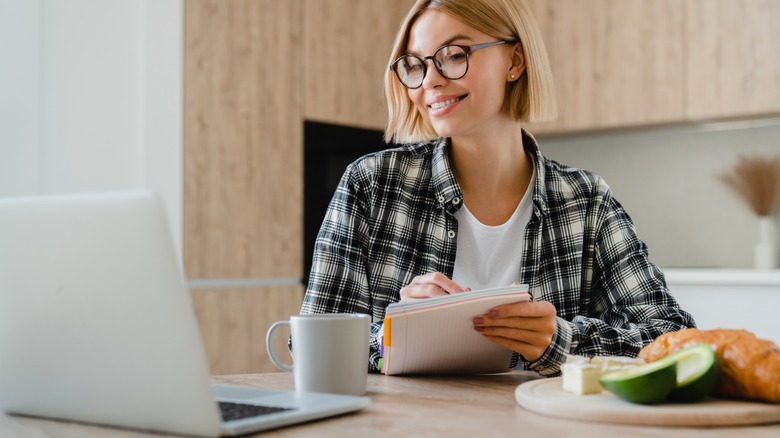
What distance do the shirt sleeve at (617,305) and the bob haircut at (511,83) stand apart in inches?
10.1

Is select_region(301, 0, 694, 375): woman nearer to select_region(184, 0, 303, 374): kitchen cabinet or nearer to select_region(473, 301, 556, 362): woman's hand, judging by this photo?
select_region(473, 301, 556, 362): woman's hand

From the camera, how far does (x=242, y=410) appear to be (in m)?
0.85

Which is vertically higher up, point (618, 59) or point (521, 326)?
point (618, 59)

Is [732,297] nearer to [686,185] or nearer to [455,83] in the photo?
[686,185]

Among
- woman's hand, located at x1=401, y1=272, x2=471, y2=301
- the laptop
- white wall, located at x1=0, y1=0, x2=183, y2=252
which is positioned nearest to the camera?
the laptop

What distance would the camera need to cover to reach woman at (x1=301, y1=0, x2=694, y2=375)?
1.66 metres

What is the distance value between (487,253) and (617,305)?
28 cm

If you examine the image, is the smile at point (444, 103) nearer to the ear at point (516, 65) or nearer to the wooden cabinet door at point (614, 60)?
the ear at point (516, 65)

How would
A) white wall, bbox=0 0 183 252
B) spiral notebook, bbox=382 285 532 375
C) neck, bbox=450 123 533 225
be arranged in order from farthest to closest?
1. white wall, bbox=0 0 183 252
2. neck, bbox=450 123 533 225
3. spiral notebook, bbox=382 285 532 375

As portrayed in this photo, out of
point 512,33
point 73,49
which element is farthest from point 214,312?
point 512,33

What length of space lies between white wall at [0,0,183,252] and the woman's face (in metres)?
1.67

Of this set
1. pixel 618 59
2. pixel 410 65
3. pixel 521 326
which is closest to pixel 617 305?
pixel 521 326

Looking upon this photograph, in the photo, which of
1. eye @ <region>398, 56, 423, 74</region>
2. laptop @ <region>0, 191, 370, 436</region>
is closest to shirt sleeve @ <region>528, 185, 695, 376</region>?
eye @ <region>398, 56, 423, 74</region>

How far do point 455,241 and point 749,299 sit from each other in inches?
74.6
